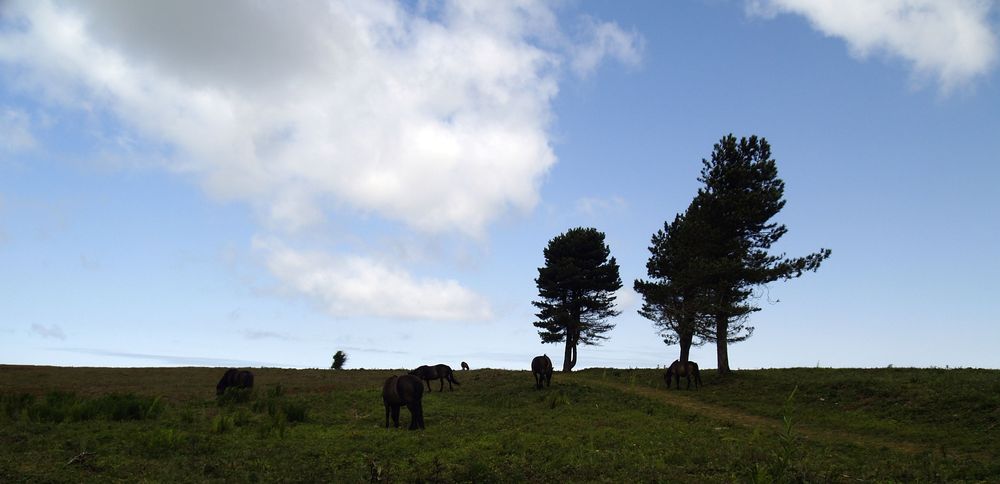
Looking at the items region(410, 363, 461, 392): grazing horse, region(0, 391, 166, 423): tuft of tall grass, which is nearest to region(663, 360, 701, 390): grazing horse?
region(410, 363, 461, 392): grazing horse

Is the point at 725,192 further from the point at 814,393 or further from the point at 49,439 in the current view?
the point at 49,439

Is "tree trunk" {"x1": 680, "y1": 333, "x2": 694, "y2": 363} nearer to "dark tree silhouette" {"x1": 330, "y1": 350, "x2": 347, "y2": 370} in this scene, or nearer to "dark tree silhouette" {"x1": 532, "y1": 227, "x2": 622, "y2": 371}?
"dark tree silhouette" {"x1": 532, "y1": 227, "x2": 622, "y2": 371}

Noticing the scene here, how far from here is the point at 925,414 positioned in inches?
848

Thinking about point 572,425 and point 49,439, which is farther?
point 572,425

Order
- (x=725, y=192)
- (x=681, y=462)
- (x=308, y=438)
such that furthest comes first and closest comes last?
(x=725, y=192) → (x=308, y=438) → (x=681, y=462)

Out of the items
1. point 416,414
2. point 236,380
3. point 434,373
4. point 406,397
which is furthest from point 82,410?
point 434,373

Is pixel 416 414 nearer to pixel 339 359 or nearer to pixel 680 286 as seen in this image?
pixel 680 286

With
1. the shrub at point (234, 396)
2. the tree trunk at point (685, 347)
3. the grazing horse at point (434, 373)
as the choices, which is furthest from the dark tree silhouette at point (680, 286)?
the shrub at point (234, 396)

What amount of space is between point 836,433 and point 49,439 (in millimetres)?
23476

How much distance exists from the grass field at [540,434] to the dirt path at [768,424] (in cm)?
10

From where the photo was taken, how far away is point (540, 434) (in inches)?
712

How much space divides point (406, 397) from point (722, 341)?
76.6ft

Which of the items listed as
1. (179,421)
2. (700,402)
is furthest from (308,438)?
(700,402)

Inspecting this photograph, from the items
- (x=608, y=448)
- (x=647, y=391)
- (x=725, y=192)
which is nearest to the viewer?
(x=608, y=448)
